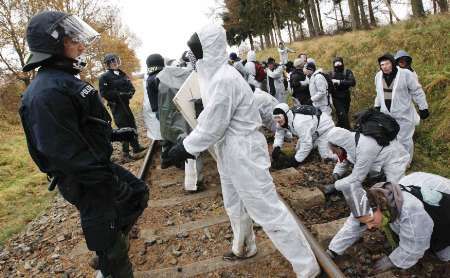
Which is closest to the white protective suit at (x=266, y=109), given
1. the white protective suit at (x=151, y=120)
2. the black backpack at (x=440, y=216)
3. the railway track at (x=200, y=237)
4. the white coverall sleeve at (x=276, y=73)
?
the railway track at (x=200, y=237)

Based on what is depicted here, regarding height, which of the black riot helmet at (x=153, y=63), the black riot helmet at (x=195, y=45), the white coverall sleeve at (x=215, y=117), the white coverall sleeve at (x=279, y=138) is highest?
the black riot helmet at (x=153, y=63)

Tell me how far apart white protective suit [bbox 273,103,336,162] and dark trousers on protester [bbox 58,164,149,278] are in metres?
3.33

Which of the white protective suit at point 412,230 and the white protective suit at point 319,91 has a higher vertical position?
the white protective suit at point 319,91

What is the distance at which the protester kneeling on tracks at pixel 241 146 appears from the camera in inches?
120

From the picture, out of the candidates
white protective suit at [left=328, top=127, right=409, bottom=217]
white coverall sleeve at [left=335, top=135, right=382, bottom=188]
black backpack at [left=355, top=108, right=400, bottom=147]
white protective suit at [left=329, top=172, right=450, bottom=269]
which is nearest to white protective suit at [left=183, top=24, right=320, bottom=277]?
white protective suit at [left=329, top=172, right=450, bottom=269]

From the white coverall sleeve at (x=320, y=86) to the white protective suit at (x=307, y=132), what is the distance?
1702mm

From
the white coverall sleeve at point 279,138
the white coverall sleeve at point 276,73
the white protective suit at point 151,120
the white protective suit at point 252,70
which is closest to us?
the white coverall sleeve at point 279,138

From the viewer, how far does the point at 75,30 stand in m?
2.46

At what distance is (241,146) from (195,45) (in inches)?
35.8

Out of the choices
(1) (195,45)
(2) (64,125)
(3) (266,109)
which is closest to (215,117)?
(1) (195,45)

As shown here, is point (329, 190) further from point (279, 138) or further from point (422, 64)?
point (422, 64)

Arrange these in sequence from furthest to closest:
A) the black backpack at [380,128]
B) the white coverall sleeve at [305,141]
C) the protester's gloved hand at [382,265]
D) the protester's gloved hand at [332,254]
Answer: the white coverall sleeve at [305,141], the black backpack at [380,128], the protester's gloved hand at [332,254], the protester's gloved hand at [382,265]

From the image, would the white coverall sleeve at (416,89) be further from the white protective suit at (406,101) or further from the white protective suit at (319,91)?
the white protective suit at (319,91)

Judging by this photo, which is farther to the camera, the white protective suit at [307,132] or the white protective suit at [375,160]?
the white protective suit at [307,132]
